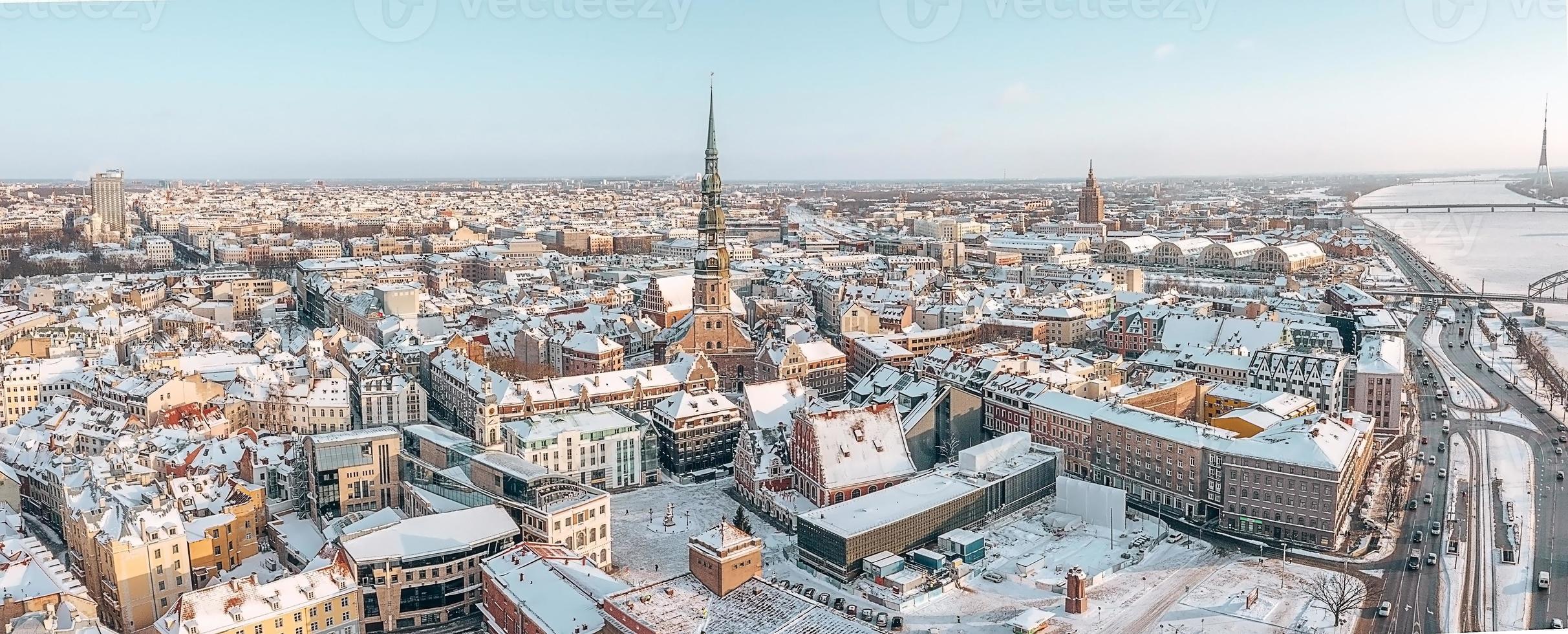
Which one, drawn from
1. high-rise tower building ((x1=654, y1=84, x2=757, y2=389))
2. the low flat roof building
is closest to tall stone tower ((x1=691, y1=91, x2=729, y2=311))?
high-rise tower building ((x1=654, y1=84, x2=757, y2=389))

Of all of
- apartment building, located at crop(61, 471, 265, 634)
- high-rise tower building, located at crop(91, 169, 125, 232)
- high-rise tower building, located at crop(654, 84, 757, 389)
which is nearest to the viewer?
apartment building, located at crop(61, 471, 265, 634)

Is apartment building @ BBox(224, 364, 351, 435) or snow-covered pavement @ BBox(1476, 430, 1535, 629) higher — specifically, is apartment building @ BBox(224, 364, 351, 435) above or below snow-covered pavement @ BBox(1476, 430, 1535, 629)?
above

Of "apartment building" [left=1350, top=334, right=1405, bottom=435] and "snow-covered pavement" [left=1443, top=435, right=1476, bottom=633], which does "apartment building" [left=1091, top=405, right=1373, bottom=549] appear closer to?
"snow-covered pavement" [left=1443, top=435, right=1476, bottom=633]

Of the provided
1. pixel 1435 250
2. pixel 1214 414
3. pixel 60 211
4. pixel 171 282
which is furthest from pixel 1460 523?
pixel 60 211

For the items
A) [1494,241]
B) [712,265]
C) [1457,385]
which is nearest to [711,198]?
[712,265]

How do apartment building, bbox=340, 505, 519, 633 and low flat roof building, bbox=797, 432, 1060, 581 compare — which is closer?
apartment building, bbox=340, 505, 519, 633

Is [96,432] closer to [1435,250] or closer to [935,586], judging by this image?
[935,586]

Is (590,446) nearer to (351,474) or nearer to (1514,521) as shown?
(351,474)
